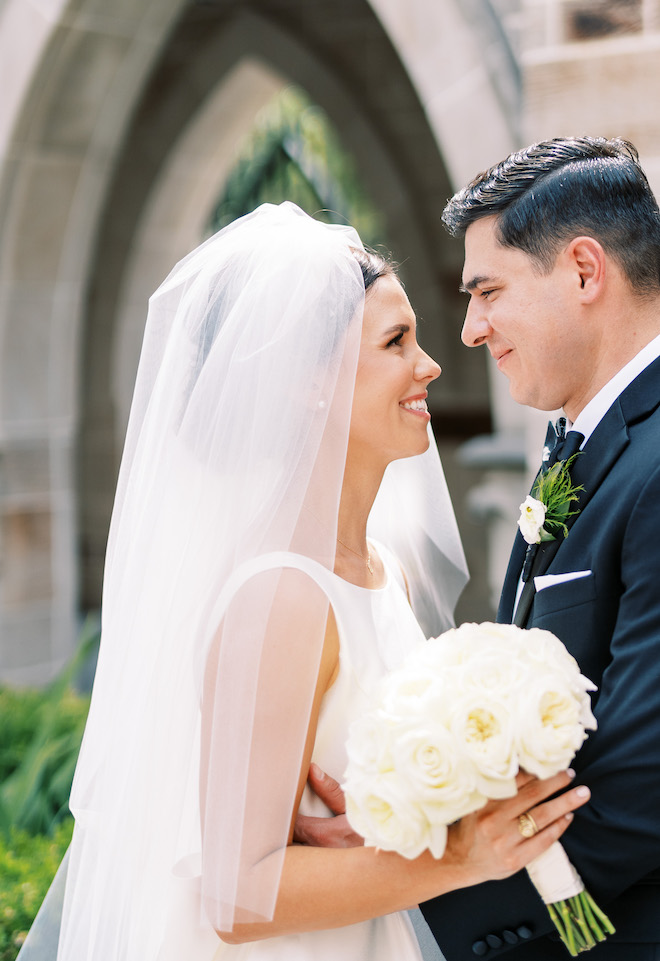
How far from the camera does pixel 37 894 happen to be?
284 cm

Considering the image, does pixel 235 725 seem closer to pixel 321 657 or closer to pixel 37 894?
pixel 321 657

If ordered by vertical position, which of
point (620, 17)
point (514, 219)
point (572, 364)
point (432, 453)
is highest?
point (620, 17)

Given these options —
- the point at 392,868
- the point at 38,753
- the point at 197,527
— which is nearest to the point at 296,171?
the point at 38,753

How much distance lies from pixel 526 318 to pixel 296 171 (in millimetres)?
6869

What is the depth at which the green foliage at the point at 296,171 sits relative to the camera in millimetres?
8211

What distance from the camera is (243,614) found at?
65.4 inches

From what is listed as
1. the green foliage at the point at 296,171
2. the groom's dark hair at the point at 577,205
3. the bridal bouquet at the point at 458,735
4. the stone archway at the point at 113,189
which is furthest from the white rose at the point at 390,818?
the green foliage at the point at 296,171

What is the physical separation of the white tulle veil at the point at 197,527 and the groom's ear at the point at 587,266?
413mm

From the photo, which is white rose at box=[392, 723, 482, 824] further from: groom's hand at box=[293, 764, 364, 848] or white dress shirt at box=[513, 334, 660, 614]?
white dress shirt at box=[513, 334, 660, 614]

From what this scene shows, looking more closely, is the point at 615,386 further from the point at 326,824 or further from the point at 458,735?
the point at 326,824

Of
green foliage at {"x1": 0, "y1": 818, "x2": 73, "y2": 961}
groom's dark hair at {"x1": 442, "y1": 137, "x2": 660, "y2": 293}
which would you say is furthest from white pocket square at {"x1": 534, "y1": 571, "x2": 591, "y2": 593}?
green foliage at {"x1": 0, "y1": 818, "x2": 73, "y2": 961}

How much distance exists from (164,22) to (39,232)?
1.40 meters

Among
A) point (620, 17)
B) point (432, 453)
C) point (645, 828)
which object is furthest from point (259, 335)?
point (620, 17)

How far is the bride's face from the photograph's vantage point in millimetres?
1956
